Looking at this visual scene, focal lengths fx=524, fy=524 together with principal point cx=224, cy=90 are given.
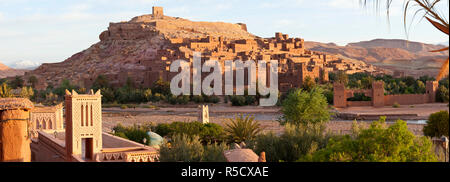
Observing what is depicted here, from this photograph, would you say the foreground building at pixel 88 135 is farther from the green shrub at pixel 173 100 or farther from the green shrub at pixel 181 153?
the green shrub at pixel 173 100

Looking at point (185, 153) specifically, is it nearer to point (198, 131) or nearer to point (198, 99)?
point (198, 131)

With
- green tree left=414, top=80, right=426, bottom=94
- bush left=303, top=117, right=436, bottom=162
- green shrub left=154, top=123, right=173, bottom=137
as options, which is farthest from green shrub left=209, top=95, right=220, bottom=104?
bush left=303, top=117, right=436, bottom=162

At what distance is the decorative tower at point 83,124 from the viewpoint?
988 centimetres

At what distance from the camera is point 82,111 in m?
9.96

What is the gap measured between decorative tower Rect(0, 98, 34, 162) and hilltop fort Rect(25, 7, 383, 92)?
1348 inches

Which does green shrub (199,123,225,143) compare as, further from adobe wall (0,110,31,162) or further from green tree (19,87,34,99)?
green tree (19,87,34,99)

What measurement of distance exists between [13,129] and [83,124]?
14.6 ft

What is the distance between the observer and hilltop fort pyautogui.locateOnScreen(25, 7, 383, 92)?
139 ft

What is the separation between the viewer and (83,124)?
998cm

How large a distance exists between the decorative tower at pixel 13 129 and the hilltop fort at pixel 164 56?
34.2 meters

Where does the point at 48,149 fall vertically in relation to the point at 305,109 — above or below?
below

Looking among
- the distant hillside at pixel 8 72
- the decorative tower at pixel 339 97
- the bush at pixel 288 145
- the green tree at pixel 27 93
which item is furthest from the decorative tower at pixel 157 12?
the bush at pixel 288 145

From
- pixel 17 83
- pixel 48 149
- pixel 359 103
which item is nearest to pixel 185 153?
pixel 48 149
